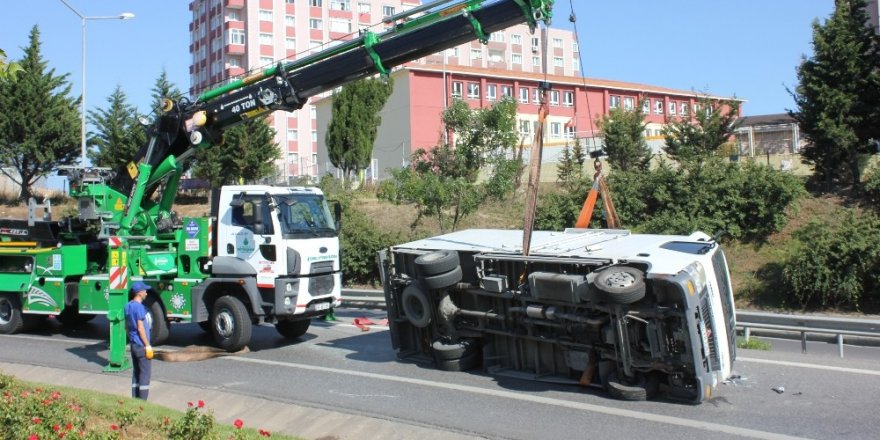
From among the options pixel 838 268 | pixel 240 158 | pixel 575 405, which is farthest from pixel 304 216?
pixel 240 158

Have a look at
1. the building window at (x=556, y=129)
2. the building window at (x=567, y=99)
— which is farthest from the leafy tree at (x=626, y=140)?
the building window at (x=567, y=99)

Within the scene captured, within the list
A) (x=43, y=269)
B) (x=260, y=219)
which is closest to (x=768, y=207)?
(x=260, y=219)

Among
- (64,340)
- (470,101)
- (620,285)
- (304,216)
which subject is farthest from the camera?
(470,101)

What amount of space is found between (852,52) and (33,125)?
1401 inches

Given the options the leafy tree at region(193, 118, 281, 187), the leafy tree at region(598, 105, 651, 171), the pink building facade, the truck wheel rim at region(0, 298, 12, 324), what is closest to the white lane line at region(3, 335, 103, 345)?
the truck wheel rim at region(0, 298, 12, 324)

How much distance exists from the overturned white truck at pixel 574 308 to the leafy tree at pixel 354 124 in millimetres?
29733

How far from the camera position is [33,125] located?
38.4 metres

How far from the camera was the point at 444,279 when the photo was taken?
10.5 meters

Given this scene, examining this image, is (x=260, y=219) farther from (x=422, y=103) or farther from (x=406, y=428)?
(x=422, y=103)

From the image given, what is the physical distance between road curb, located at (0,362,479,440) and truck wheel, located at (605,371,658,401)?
7.61ft

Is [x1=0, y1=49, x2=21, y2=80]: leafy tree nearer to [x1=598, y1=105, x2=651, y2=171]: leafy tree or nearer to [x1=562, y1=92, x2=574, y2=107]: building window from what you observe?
[x1=598, y1=105, x2=651, y2=171]: leafy tree

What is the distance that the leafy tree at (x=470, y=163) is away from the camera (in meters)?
21.6

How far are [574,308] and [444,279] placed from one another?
1934 mm

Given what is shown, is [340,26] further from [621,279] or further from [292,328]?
[621,279]
